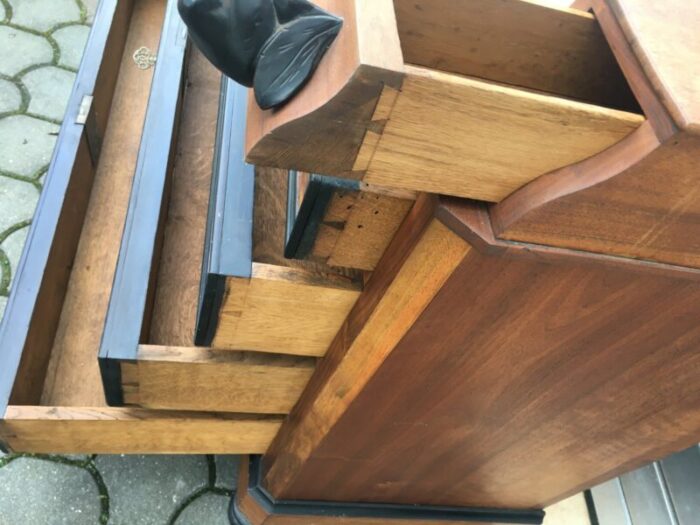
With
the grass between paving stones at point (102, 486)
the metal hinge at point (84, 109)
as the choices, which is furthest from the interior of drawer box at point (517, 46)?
the grass between paving stones at point (102, 486)

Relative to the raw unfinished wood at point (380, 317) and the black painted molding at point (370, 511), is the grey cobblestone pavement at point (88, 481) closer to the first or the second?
the black painted molding at point (370, 511)

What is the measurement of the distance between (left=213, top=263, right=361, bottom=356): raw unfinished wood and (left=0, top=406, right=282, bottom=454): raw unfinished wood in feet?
0.72

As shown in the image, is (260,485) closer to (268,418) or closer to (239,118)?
(268,418)

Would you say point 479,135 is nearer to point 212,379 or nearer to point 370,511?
point 212,379

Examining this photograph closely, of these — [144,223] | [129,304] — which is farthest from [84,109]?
[129,304]

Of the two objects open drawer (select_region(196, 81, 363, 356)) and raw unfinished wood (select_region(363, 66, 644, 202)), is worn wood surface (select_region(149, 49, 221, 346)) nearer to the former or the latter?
open drawer (select_region(196, 81, 363, 356))

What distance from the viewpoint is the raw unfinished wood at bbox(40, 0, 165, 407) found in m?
0.87

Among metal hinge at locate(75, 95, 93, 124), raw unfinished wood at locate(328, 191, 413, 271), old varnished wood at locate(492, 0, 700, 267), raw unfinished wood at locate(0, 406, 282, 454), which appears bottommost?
old varnished wood at locate(492, 0, 700, 267)

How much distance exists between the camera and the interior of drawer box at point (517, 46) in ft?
1.60

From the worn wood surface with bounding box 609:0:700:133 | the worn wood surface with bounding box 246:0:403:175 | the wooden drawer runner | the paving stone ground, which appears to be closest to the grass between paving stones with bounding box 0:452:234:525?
the paving stone ground

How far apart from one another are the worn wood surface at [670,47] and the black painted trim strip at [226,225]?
344 millimetres

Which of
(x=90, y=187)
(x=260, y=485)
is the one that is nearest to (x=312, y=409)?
(x=260, y=485)

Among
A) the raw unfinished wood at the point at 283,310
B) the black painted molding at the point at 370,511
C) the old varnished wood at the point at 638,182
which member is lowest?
the black painted molding at the point at 370,511

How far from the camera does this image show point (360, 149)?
0.39 m
